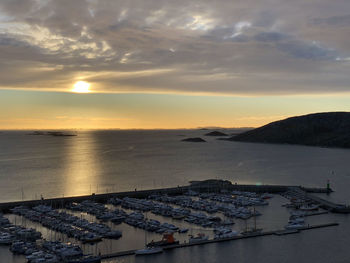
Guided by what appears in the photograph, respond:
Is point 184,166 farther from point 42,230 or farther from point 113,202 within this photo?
point 42,230

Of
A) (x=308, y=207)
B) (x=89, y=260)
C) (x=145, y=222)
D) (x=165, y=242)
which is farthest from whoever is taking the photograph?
(x=308, y=207)

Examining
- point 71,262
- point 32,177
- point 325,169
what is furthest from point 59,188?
point 325,169

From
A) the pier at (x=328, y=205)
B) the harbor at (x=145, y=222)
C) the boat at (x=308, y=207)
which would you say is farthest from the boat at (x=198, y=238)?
the pier at (x=328, y=205)

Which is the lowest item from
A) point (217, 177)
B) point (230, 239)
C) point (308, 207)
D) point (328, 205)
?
point (230, 239)

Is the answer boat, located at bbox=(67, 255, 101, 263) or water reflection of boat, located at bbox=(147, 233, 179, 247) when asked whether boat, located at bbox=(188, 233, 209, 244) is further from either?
boat, located at bbox=(67, 255, 101, 263)

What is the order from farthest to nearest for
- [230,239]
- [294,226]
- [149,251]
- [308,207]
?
[308,207]
[294,226]
[230,239]
[149,251]

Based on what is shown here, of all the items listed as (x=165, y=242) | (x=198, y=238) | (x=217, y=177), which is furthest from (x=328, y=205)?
(x=217, y=177)

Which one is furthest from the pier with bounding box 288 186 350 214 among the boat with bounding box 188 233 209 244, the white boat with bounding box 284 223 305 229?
the boat with bounding box 188 233 209 244

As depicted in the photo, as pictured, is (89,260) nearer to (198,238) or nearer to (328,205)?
(198,238)

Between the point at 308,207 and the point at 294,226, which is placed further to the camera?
the point at 308,207
